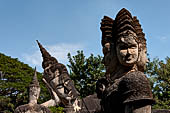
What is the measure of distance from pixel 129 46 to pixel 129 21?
375 mm


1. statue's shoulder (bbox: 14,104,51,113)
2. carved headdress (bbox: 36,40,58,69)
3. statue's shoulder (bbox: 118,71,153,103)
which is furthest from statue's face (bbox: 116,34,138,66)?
carved headdress (bbox: 36,40,58,69)

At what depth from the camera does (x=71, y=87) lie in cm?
1330

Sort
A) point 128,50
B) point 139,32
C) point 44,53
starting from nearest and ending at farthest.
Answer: point 128,50 → point 139,32 → point 44,53

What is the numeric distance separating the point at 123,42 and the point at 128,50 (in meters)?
0.14

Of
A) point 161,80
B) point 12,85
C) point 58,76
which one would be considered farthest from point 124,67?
point 12,85

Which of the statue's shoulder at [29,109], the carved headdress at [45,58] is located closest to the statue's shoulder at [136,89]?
the statue's shoulder at [29,109]

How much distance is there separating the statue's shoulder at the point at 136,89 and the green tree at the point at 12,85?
33.2m

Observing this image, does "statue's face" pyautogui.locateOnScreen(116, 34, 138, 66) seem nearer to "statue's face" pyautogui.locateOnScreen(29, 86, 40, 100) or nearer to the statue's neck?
the statue's neck

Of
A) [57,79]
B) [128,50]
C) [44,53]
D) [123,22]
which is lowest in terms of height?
[128,50]

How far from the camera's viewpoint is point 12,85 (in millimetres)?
35438

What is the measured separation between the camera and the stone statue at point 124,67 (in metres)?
2.77

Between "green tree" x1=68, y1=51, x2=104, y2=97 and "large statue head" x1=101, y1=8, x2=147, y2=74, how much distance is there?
97.7ft

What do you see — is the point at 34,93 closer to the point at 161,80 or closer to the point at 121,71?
the point at 121,71

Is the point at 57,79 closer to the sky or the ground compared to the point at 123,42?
closer to the sky
